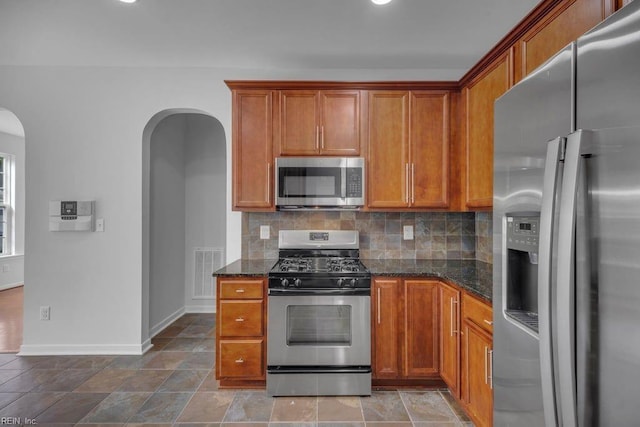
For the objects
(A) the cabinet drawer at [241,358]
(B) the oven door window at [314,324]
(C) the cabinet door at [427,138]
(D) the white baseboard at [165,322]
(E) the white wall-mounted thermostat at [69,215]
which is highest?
(C) the cabinet door at [427,138]

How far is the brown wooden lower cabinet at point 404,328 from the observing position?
2572 mm

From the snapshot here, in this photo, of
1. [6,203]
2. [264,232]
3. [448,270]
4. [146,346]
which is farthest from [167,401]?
[6,203]

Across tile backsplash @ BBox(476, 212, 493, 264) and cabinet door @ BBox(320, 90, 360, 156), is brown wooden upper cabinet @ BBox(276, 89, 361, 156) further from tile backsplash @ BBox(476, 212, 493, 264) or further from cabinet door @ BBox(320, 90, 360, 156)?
tile backsplash @ BBox(476, 212, 493, 264)

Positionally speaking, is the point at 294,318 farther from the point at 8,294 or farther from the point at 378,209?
the point at 8,294

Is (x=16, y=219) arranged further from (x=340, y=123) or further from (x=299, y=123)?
(x=340, y=123)

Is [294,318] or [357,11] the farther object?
[294,318]

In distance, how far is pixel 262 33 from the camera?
2.66m

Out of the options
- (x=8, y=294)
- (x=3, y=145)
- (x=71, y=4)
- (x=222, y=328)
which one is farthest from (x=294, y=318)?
(x=3, y=145)

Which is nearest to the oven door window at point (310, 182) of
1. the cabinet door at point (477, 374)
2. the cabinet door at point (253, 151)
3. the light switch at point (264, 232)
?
the cabinet door at point (253, 151)

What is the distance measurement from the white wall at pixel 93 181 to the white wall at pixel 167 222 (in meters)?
0.37

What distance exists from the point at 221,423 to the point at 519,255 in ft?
6.78

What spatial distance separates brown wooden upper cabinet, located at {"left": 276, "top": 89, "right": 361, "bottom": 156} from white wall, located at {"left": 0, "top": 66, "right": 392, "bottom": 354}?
673mm

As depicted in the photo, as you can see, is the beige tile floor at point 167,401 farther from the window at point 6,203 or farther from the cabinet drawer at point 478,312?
the window at point 6,203

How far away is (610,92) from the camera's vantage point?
802 millimetres
